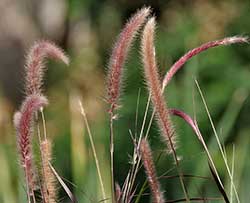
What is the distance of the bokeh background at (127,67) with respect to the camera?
4887mm

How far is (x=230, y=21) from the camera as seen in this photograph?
6.22m

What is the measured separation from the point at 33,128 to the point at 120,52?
19 centimetres

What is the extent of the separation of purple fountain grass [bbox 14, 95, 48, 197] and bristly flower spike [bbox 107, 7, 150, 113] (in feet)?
0.47

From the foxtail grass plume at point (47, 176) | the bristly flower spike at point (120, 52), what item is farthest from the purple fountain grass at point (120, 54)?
the foxtail grass plume at point (47, 176)

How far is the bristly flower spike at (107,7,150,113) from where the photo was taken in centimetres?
148

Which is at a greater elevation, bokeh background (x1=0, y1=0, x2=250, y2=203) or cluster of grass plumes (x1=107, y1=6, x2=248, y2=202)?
bokeh background (x1=0, y1=0, x2=250, y2=203)

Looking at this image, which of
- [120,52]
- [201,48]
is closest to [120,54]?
[120,52]

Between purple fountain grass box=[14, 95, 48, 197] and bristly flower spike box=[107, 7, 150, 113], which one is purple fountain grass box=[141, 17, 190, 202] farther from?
purple fountain grass box=[14, 95, 48, 197]

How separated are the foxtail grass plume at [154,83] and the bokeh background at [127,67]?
2.28 m

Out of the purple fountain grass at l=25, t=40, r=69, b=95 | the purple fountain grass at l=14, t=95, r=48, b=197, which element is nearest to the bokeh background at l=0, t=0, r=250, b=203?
the purple fountain grass at l=25, t=40, r=69, b=95

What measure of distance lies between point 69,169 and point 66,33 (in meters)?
2.64

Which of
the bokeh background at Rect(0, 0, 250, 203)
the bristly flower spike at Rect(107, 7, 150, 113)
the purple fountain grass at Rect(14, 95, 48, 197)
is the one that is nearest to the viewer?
the purple fountain grass at Rect(14, 95, 48, 197)

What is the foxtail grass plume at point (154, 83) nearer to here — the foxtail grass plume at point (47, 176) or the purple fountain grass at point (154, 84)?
the purple fountain grass at point (154, 84)

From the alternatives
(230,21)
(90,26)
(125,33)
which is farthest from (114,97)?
(90,26)
